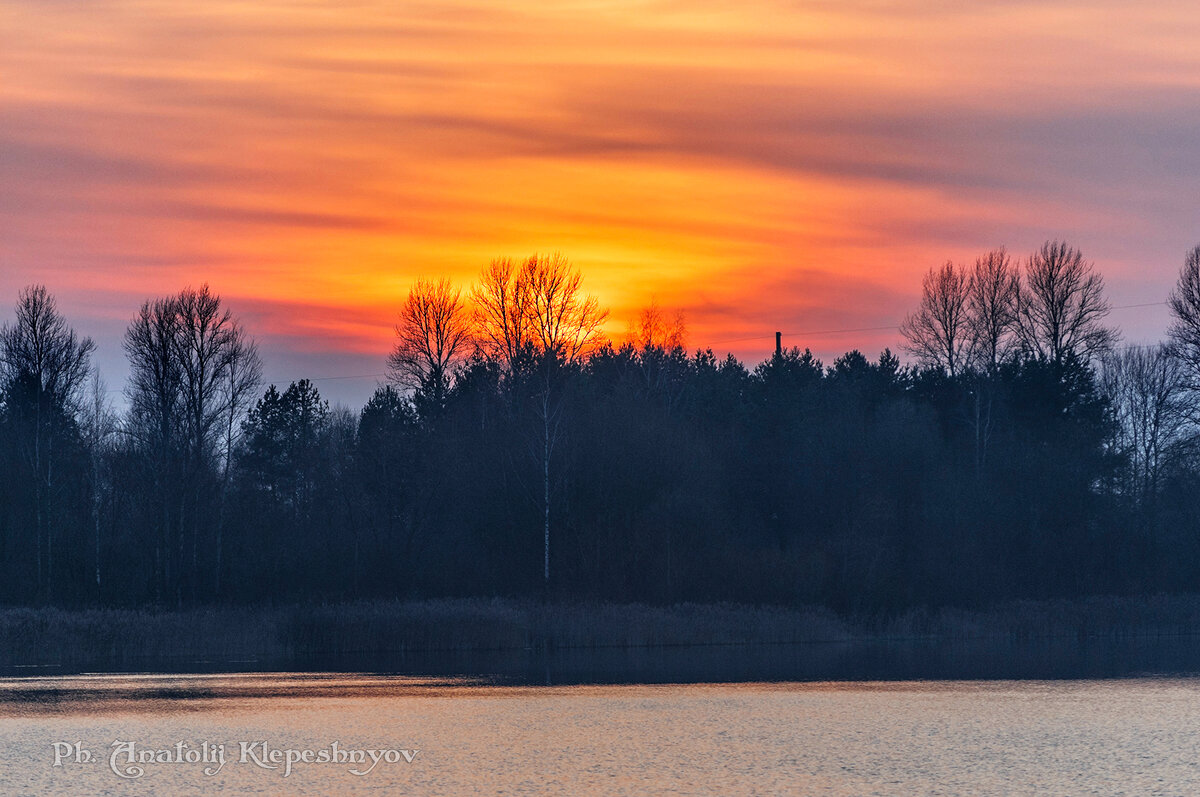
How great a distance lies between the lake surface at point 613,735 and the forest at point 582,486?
1703 centimetres

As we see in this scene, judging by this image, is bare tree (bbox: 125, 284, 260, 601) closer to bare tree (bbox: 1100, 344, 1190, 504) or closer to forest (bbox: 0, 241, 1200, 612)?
forest (bbox: 0, 241, 1200, 612)

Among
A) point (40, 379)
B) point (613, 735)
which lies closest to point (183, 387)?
point (40, 379)

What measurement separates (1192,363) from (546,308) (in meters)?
32.5

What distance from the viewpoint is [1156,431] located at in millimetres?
75500

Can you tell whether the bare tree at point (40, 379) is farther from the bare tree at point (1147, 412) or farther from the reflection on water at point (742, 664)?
the bare tree at point (1147, 412)

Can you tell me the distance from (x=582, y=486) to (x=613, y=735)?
28893 mm

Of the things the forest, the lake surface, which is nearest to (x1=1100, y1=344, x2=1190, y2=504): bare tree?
the forest

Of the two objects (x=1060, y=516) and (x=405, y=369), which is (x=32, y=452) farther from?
(x=1060, y=516)

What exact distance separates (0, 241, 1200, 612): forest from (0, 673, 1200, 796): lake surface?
55.9ft

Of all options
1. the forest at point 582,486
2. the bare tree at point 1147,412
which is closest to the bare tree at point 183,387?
the forest at point 582,486

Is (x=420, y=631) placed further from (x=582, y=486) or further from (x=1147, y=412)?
(x=1147, y=412)

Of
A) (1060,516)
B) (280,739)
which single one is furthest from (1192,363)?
(280,739)

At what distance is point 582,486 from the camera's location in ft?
187

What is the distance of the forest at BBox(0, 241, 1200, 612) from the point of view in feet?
184
